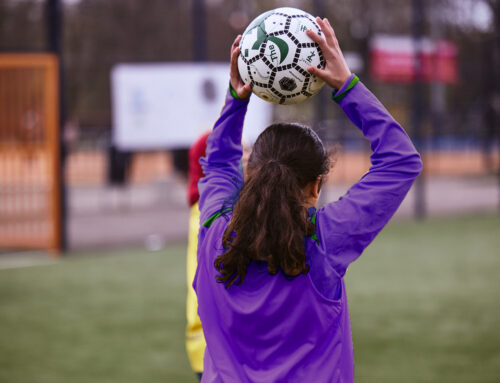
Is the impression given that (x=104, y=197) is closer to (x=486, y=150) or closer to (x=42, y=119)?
(x=42, y=119)

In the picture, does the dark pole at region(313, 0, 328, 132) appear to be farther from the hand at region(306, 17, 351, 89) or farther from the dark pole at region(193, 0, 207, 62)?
the hand at region(306, 17, 351, 89)

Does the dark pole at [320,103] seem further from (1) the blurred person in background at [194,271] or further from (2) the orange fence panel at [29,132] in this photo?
(1) the blurred person in background at [194,271]

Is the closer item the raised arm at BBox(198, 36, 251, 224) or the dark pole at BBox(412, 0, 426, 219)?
the raised arm at BBox(198, 36, 251, 224)

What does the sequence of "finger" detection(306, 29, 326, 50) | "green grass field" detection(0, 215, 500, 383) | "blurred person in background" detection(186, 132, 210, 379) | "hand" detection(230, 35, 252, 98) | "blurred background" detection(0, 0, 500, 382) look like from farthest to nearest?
"blurred background" detection(0, 0, 500, 382) → "green grass field" detection(0, 215, 500, 383) → "blurred person in background" detection(186, 132, 210, 379) → "hand" detection(230, 35, 252, 98) → "finger" detection(306, 29, 326, 50)

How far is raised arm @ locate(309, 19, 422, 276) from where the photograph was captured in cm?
176

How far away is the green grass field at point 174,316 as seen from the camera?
15.6ft

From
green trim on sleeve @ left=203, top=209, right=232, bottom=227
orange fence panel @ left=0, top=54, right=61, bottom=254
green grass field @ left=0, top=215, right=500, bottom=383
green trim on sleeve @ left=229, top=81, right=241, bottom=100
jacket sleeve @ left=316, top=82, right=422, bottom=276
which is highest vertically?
green trim on sleeve @ left=229, top=81, right=241, bottom=100

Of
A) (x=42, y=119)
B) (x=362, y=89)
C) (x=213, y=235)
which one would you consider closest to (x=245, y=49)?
(x=362, y=89)

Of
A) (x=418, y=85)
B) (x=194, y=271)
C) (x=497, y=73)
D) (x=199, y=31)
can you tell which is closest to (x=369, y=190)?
(x=194, y=271)

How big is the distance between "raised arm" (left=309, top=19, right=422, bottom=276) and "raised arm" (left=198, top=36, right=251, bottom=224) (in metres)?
0.29

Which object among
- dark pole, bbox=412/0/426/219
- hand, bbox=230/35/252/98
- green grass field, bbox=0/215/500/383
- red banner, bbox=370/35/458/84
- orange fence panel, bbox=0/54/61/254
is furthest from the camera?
red banner, bbox=370/35/458/84

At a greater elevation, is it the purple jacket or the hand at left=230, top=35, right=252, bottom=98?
the hand at left=230, top=35, right=252, bottom=98

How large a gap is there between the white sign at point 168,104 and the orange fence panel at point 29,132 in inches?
50.4

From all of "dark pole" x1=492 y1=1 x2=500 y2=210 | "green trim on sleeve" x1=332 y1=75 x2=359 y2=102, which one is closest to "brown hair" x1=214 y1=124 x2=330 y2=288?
"green trim on sleeve" x1=332 y1=75 x2=359 y2=102
